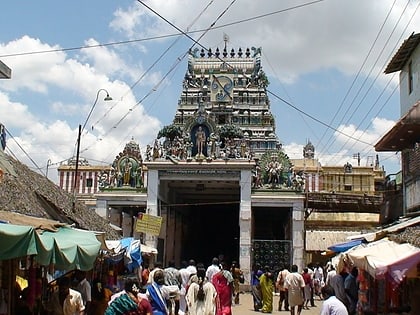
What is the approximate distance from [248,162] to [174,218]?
26.2 ft

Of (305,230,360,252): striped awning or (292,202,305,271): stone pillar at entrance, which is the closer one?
(292,202,305,271): stone pillar at entrance

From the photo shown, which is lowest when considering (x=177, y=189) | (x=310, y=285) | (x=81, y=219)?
(x=310, y=285)

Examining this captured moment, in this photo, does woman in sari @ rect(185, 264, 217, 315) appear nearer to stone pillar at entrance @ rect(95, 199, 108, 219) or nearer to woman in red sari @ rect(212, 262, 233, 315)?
woman in red sari @ rect(212, 262, 233, 315)

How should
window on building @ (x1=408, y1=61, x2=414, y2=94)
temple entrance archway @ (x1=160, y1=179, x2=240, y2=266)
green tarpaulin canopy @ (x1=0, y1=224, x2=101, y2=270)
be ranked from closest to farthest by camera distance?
green tarpaulin canopy @ (x1=0, y1=224, x2=101, y2=270), window on building @ (x1=408, y1=61, x2=414, y2=94), temple entrance archway @ (x1=160, y1=179, x2=240, y2=266)

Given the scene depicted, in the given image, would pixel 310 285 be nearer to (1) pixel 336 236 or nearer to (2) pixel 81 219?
(2) pixel 81 219

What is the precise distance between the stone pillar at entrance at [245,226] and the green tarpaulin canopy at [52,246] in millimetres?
22959

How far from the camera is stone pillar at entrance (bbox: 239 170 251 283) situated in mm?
32844

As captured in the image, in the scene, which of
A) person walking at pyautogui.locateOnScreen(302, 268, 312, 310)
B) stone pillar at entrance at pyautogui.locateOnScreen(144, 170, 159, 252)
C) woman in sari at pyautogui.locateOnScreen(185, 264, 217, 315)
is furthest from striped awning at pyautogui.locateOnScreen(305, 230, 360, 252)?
woman in sari at pyautogui.locateOnScreen(185, 264, 217, 315)

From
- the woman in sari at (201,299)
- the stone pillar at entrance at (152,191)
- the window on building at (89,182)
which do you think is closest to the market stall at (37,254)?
the woman in sari at (201,299)

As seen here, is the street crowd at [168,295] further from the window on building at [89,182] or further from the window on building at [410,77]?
the window on building at [89,182]

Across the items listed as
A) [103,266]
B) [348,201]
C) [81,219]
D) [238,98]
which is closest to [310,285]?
[103,266]

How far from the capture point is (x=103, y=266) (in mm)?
16312

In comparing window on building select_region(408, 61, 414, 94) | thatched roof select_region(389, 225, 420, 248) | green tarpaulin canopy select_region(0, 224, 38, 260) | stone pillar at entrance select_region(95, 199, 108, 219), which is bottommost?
green tarpaulin canopy select_region(0, 224, 38, 260)

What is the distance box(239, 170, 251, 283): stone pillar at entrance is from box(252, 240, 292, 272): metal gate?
2.81 ft
